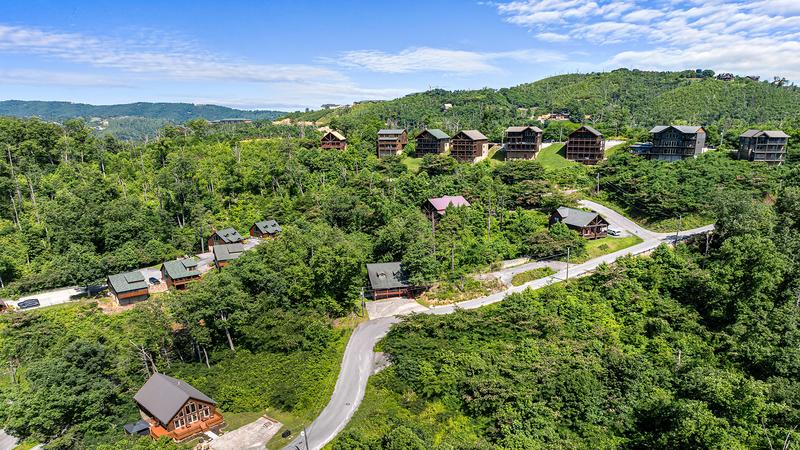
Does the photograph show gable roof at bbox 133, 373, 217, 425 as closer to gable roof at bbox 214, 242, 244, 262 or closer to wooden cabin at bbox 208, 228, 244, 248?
gable roof at bbox 214, 242, 244, 262

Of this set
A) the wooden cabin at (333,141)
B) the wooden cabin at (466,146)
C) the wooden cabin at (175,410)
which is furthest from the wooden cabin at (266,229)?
the wooden cabin at (466,146)

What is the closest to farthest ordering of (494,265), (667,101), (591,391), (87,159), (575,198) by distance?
(591,391) → (494,265) → (575,198) → (87,159) → (667,101)

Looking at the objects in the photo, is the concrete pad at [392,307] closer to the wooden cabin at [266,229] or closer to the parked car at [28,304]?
the wooden cabin at [266,229]

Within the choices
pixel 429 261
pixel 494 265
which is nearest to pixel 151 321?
pixel 429 261

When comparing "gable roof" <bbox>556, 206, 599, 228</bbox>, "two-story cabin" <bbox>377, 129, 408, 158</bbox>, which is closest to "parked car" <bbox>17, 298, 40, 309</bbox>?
"two-story cabin" <bbox>377, 129, 408, 158</bbox>

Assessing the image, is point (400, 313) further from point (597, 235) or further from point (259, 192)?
point (259, 192)

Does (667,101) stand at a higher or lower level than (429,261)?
higher

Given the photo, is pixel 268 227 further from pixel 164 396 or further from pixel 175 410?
pixel 175 410
